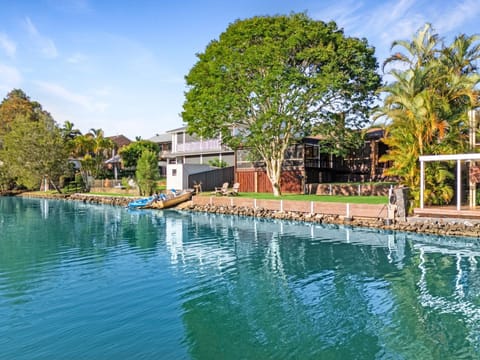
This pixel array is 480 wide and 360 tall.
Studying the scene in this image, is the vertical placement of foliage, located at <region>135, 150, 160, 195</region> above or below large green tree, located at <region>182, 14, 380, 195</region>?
below

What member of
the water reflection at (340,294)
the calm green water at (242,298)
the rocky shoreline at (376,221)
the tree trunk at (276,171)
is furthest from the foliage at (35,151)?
the water reflection at (340,294)

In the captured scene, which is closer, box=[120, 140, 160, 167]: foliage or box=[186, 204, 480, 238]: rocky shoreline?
box=[186, 204, 480, 238]: rocky shoreline

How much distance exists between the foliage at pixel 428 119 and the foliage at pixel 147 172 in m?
22.6

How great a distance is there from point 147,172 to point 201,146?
8961 millimetres

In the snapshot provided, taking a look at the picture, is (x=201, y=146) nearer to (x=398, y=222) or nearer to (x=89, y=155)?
(x=89, y=155)

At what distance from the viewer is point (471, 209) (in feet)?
61.4

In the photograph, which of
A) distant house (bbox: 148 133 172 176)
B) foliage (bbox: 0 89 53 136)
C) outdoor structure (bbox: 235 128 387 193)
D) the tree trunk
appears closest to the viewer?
the tree trunk

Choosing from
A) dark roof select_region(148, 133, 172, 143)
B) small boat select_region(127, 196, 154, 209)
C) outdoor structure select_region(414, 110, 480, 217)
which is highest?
dark roof select_region(148, 133, 172, 143)

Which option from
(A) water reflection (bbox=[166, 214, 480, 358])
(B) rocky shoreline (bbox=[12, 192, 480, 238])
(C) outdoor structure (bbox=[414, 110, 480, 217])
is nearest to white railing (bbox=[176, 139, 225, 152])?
(B) rocky shoreline (bbox=[12, 192, 480, 238])

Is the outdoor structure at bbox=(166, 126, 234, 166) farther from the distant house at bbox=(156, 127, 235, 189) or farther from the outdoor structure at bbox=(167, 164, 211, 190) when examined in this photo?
the outdoor structure at bbox=(167, 164, 211, 190)

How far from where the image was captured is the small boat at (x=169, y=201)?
32.8m

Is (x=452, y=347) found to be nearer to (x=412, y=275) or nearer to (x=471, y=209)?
(x=412, y=275)

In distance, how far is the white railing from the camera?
42844mm

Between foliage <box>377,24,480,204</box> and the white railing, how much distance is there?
2246cm
